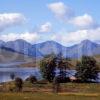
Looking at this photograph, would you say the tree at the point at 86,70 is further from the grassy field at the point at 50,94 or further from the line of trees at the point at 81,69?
the grassy field at the point at 50,94

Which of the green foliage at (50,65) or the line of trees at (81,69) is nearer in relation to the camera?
the line of trees at (81,69)

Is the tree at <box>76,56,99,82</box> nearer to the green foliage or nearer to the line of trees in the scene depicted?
the line of trees

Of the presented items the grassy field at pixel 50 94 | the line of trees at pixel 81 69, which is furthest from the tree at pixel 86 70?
the grassy field at pixel 50 94

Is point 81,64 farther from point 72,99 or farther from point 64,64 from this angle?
point 72,99

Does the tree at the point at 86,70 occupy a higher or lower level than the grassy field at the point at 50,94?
higher

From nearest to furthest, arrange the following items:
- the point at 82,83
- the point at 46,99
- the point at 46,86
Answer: the point at 46,99, the point at 46,86, the point at 82,83

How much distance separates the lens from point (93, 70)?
137875mm

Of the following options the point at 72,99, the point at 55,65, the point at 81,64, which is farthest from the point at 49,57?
the point at 72,99

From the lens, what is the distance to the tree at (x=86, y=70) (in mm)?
137375

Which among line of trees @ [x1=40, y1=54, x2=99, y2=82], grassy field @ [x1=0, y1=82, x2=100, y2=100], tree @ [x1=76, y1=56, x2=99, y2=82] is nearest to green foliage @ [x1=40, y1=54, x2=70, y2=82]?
line of trees @ [x1=40, y1=54, x2=99, y2=82]

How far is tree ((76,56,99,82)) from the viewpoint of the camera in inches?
5408

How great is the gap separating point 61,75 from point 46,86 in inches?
728

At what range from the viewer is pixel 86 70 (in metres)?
136

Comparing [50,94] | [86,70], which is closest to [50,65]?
[86,70]
